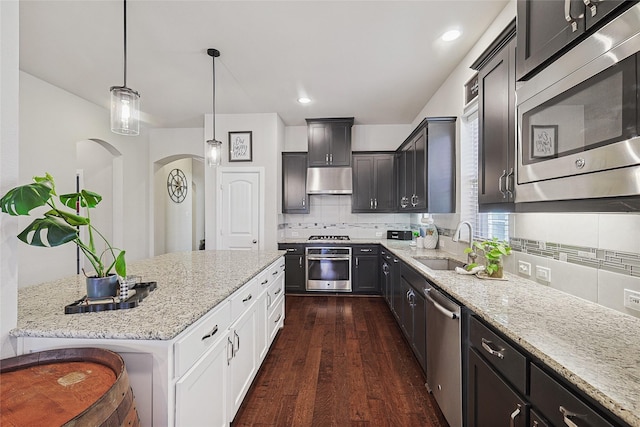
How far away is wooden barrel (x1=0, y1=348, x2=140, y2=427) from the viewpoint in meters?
0.74

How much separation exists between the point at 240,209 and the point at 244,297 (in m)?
2.88

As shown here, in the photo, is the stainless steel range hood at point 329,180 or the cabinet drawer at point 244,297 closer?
the cabinet drawer at point 244,297

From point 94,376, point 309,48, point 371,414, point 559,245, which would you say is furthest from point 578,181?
point 309,48

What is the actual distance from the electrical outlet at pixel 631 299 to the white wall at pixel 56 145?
16.0 ft

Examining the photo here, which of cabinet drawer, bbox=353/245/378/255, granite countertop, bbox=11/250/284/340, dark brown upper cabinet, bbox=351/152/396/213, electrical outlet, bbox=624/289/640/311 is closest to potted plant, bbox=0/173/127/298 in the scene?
granite countertop, bbox=11/250/284/340

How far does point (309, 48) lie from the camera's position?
8.79ft

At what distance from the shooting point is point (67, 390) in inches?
33.4

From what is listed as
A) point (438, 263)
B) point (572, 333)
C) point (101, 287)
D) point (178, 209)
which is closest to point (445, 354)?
point (572, 333)

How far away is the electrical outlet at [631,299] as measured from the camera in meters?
1.20

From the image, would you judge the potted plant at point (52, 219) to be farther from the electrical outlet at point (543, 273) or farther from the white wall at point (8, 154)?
the electrical outlet at point (543, 273)

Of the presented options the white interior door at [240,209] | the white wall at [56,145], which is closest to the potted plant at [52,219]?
the white wall at [56,145]

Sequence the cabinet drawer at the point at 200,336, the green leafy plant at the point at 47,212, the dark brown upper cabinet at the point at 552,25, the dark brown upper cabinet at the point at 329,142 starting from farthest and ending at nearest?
the dark brown upper cabinet at the point at 329,142, the cabinet drawer at the point at 200,336, the green leafy plant at the point at 47,212, the dark brown upper cabinet at the point at 552,25

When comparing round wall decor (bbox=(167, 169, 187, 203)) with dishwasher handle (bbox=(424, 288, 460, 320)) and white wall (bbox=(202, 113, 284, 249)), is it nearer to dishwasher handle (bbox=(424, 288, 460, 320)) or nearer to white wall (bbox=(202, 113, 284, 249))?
white wall (bbox=(202, 113, 284, 249))

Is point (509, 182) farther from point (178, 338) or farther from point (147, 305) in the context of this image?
point (147, 305)
